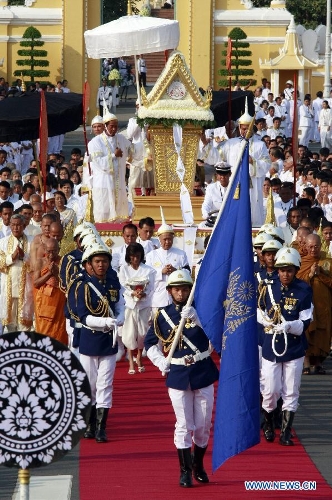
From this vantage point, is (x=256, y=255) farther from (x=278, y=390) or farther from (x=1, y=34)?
(x=1, y=34)

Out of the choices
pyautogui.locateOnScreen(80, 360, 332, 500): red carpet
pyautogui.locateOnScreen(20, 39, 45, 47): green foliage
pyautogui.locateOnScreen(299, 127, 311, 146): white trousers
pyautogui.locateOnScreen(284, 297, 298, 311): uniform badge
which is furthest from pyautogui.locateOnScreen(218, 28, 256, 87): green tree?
pyautogui.locateOnScreen(284, 297, 298, 311): uniform badge

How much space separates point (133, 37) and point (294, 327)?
28.7 feet

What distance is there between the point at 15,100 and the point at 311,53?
20403 millimetres

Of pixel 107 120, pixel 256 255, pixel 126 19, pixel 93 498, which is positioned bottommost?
pixel 93 498

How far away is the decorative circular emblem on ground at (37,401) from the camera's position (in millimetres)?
6941

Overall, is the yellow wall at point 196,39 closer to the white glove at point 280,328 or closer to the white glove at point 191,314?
the white glove at point 280,328

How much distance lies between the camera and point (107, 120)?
17750mm

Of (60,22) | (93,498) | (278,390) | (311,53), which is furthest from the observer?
(311,53)

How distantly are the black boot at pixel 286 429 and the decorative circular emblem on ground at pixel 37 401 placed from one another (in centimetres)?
466

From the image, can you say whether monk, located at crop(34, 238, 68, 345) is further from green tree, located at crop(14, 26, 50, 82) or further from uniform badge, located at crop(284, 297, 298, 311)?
green tree, located at crop(14, 26, 50, 82)

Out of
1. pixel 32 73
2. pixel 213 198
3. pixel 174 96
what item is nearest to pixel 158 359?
pixel 213 198

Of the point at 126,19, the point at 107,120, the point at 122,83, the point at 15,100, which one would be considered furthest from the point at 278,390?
the point at 122,83

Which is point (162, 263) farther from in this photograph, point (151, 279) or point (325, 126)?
point (325, 126)

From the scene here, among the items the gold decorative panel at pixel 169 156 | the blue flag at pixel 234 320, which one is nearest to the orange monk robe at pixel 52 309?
the blue flag at pixel 234 320
